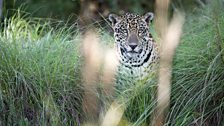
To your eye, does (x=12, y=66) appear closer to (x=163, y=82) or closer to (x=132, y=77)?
(x=132, y=77)

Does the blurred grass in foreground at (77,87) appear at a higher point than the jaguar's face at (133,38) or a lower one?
lower

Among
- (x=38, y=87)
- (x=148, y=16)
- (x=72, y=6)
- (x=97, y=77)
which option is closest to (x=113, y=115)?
(x=97, y=77)

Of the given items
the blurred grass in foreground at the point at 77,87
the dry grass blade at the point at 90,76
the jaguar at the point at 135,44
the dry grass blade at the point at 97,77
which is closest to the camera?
the dry grass blade at the point at 90,76

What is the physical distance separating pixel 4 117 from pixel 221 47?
154cm

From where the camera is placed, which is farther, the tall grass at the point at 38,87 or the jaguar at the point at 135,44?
the jaguar at the point at 135,44

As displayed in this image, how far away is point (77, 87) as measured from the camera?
15.5ft

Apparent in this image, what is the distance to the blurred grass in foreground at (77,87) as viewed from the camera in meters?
4.51

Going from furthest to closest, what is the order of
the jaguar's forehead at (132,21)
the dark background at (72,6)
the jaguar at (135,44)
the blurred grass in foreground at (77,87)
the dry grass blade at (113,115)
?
1. the dark background at (72,6)
2. the jaguar's forehead at (132,21)
3. the jaguar at (135,44)
4. the blurred grass in foreground at (77,87)
5. the dry grass blade at (113,115)

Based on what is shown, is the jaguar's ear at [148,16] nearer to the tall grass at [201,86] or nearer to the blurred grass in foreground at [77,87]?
the blurred grass in foreground at [77,87]

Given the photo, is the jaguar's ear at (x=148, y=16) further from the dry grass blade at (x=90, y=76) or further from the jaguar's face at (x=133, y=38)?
the dry grass blade at (x=90, y=76)

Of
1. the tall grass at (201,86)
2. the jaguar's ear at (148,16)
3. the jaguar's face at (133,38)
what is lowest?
the tall grass at (201,86)

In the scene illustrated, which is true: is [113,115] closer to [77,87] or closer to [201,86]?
[77,87]

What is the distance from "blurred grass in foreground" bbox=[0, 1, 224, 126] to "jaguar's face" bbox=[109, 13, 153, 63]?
1.10 ft

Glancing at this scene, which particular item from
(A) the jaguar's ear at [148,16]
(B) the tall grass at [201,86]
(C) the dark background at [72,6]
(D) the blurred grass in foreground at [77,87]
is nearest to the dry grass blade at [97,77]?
(D) the blurred grass in foreground at [77,87]
